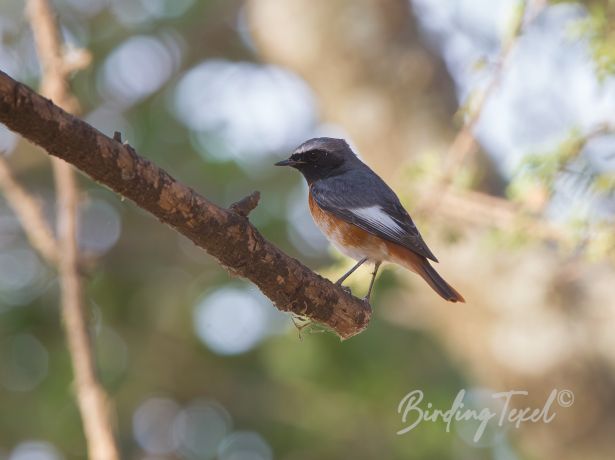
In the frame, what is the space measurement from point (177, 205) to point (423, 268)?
2.28 metres

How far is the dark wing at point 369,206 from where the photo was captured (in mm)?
5246

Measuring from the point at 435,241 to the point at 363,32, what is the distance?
2.08 m

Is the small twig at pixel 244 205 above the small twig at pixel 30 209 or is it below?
below

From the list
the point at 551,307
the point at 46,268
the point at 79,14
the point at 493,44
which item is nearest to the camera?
the point at 551,307

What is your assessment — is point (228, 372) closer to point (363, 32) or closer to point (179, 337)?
point (179, 337)

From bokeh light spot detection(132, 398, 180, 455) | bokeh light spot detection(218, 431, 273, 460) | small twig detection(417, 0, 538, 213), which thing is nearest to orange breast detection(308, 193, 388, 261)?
small twig detection(417, 0, 538, 213)

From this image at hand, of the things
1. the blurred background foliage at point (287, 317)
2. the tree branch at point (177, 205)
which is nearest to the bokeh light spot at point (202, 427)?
the blurred background foliage at point (287, 317)

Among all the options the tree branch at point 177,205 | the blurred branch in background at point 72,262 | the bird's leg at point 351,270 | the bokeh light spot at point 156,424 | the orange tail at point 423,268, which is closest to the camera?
the tree branch at point 177,205

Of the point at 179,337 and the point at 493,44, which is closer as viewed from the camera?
the point at 493,44

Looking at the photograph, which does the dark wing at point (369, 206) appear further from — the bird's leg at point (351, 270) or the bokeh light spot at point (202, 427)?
the bokeh light spot at point (202, 427)

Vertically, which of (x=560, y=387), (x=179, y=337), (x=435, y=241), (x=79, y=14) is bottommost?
(x=560, y=387)

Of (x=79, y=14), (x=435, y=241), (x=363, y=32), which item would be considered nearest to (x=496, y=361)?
(x=435, y=241)

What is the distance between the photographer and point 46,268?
8688 mm

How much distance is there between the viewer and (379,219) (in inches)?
213
